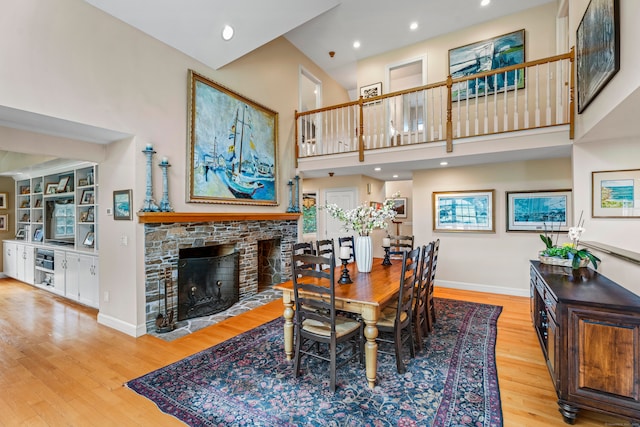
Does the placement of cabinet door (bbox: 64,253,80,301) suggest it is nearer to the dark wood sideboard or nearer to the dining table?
the dining table

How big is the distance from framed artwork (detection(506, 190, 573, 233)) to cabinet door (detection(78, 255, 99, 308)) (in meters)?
6.82

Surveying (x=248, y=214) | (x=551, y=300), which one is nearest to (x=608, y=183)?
(x=551, y=300)

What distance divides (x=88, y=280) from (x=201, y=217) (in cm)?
224

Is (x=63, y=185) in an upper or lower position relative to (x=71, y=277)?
upper

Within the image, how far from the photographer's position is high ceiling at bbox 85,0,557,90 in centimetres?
350

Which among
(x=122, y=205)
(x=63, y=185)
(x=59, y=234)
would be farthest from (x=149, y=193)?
A: (x=59, y=234)

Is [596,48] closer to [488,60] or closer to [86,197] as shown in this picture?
[488,60]

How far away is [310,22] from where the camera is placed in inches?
223

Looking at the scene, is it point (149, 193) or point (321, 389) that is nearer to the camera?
point (321, 389)

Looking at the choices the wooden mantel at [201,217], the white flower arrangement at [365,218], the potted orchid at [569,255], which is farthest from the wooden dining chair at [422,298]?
the wooden mantel at [201,217]

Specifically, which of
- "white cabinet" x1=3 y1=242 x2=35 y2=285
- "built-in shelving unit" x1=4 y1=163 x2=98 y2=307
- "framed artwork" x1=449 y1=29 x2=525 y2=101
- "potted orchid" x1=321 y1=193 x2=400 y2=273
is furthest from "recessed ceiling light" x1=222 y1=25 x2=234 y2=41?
"white cabinet" x1=3 y1=242 x2=35 y2=285

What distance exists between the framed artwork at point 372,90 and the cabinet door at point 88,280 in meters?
6.26

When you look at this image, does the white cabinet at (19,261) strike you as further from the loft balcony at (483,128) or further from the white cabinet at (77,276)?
the loft balcony at (483,128)

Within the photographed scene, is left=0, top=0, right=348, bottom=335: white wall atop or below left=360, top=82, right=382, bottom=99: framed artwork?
below
